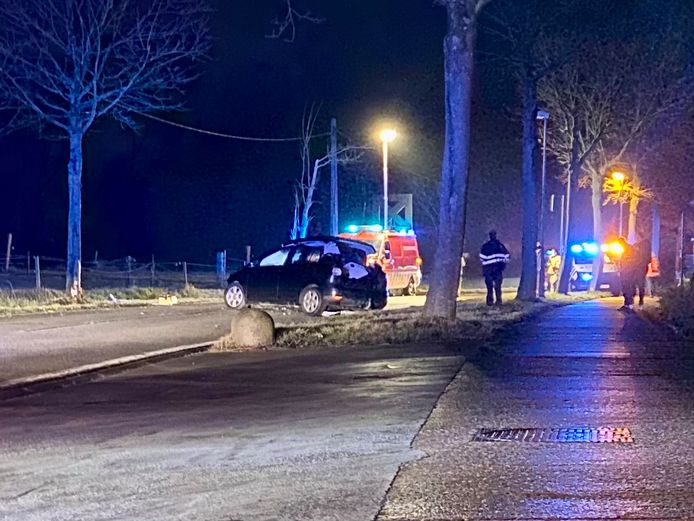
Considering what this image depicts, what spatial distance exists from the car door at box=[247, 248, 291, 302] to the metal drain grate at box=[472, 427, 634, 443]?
15.2 meters

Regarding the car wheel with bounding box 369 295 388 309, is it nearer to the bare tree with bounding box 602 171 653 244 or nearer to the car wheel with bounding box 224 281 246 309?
the car wheel with bounding box 224 281 246 309

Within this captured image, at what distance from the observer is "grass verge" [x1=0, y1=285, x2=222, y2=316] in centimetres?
2631

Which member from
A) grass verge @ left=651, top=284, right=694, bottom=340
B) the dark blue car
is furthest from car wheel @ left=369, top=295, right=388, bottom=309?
grass verge @ left=651, top=284, right=694, bottom=340

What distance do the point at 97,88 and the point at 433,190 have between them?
27.6m

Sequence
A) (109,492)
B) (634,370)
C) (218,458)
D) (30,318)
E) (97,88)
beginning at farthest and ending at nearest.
A: (97,88)
(30,318)
(634,370)
(218,458)
(109,492)

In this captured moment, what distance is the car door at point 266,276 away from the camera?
24062 millimetres

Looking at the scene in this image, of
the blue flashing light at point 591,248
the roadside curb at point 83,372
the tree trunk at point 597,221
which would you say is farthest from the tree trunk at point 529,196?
the roadside curb at point 83,372

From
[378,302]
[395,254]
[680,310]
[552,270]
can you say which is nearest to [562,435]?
[680,310]

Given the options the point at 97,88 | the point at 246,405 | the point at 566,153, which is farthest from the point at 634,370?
the point at 566,153

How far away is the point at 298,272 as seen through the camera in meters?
23.6

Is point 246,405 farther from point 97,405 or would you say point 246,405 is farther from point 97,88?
point 97,88

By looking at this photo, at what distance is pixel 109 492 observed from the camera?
7.25 metres

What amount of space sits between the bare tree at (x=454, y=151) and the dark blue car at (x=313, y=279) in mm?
4368

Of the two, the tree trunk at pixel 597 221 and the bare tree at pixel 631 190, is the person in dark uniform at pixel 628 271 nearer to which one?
the tree trunk at pixel 597 221
